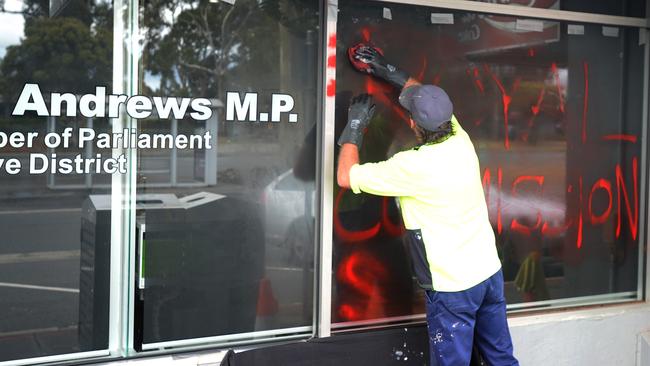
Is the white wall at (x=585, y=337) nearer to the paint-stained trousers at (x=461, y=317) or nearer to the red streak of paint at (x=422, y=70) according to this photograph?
the paint-stained trousers at (x=461, y=317)

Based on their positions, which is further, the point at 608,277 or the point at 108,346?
the point at 608,277

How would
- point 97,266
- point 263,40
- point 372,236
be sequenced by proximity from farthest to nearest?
point 372,236 < point 263,40 < point 97,266

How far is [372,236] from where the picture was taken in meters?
4.25

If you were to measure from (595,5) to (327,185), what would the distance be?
2.29 metres

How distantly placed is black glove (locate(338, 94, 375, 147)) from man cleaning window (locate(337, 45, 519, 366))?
0.26 metres

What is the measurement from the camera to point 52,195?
11.6 feet

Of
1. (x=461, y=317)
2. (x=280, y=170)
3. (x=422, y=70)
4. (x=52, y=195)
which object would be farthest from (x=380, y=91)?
(x=52, y=195)

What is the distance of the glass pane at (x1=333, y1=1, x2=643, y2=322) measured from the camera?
4211 millimetres

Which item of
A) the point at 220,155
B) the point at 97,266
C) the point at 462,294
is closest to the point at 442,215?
the point at 462,294

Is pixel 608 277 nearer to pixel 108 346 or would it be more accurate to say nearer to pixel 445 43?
pixel 445 43

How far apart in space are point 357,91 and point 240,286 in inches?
50.7

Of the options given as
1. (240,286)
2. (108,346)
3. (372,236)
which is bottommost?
(108,346)

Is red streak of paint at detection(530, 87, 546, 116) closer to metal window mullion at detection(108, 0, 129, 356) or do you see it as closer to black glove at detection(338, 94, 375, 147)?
black glove at detection(338, 94, 375, 147)

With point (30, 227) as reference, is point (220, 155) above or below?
above
